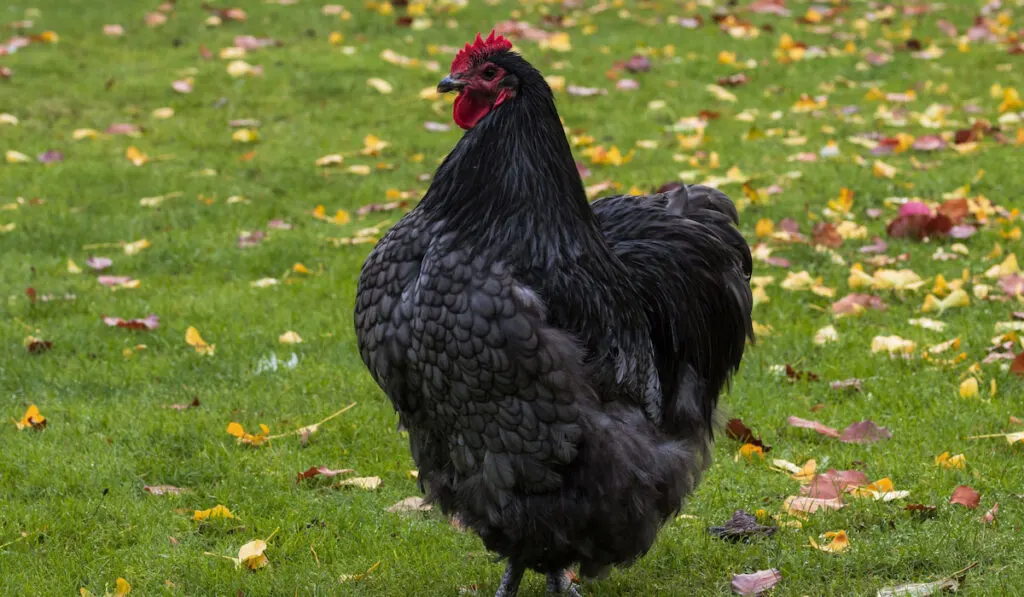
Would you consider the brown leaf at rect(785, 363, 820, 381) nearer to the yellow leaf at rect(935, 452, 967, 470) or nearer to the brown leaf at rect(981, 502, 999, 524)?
the yellow leaf at rect(935, 452, 967, 470)

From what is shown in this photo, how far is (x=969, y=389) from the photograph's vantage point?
6277 mm

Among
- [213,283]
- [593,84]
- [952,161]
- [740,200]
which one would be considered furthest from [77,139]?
[952,161]

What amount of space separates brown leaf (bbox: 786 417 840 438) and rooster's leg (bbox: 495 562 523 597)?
209 centimetres

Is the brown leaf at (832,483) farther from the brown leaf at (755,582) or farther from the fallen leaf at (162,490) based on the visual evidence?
the fallen leaf at (162,490)

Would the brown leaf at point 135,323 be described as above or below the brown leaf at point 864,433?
below

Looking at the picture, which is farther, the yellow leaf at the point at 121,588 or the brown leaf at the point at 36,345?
the brown leaf at the point at 36,345

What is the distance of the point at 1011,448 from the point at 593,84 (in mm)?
7685

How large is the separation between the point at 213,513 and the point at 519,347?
2.00 metres

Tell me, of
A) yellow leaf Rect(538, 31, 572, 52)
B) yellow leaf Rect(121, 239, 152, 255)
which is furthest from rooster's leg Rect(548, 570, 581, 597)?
yellow leaf Rect(538, 31, 572, 52)

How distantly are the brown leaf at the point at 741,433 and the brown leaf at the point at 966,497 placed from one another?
0.99m

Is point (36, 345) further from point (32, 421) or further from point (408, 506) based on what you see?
point (408, 506)

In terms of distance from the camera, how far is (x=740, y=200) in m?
9.41

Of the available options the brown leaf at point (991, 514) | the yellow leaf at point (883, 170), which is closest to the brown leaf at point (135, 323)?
the brown leaf at point (991, 514)

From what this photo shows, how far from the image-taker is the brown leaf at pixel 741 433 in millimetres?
5996
